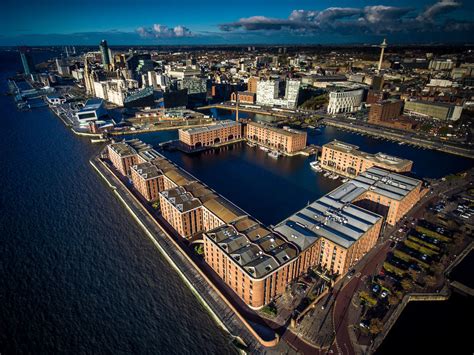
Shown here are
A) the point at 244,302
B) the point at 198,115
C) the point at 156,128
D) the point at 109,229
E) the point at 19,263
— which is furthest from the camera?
the point at 198,115

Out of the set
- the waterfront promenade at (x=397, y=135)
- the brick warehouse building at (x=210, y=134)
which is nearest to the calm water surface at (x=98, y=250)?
the waterfront promenade at (x=397, y=135)

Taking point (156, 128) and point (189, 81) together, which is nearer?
point (156, 128)

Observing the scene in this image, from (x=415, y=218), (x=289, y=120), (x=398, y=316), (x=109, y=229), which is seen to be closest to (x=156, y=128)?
(x=289, y=120)

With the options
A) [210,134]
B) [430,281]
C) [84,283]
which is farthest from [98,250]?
[210,134]

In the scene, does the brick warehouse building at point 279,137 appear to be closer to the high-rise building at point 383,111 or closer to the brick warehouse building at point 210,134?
the brick warehouse building at point 210,134

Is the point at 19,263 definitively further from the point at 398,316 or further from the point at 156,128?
the point at 156,128

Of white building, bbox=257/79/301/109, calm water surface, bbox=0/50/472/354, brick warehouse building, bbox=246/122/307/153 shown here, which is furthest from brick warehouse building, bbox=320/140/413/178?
white building, bbox=257/79/301/109
